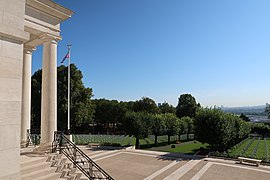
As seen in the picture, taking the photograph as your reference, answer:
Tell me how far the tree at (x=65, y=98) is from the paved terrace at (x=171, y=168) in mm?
22622

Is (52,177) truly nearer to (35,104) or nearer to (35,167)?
(35,167)

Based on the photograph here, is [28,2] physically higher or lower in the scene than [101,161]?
higher

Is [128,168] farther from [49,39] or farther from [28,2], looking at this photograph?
[28,2]

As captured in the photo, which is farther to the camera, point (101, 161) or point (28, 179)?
point (101, 161)

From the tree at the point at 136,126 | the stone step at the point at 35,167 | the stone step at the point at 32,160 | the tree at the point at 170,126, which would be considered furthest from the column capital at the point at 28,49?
the tree at the point at 170,126

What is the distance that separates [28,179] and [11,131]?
3.77m

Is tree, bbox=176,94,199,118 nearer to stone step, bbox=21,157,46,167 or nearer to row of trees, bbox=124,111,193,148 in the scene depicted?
row of trees, bbox=124,111,193,148

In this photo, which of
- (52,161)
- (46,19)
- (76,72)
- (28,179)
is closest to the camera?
(28,179)

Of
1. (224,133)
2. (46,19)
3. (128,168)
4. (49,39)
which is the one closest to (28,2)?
(46,19)

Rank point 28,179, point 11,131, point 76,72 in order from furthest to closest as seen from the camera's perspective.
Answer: point 76,72, point 28,179, point 11,131

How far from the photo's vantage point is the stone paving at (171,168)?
1434 centimetres

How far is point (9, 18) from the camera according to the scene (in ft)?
22.5

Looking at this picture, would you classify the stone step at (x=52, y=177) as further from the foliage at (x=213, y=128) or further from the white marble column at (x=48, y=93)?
the foliage at (x=213, y=128)

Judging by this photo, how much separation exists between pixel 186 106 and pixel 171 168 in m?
69.0
